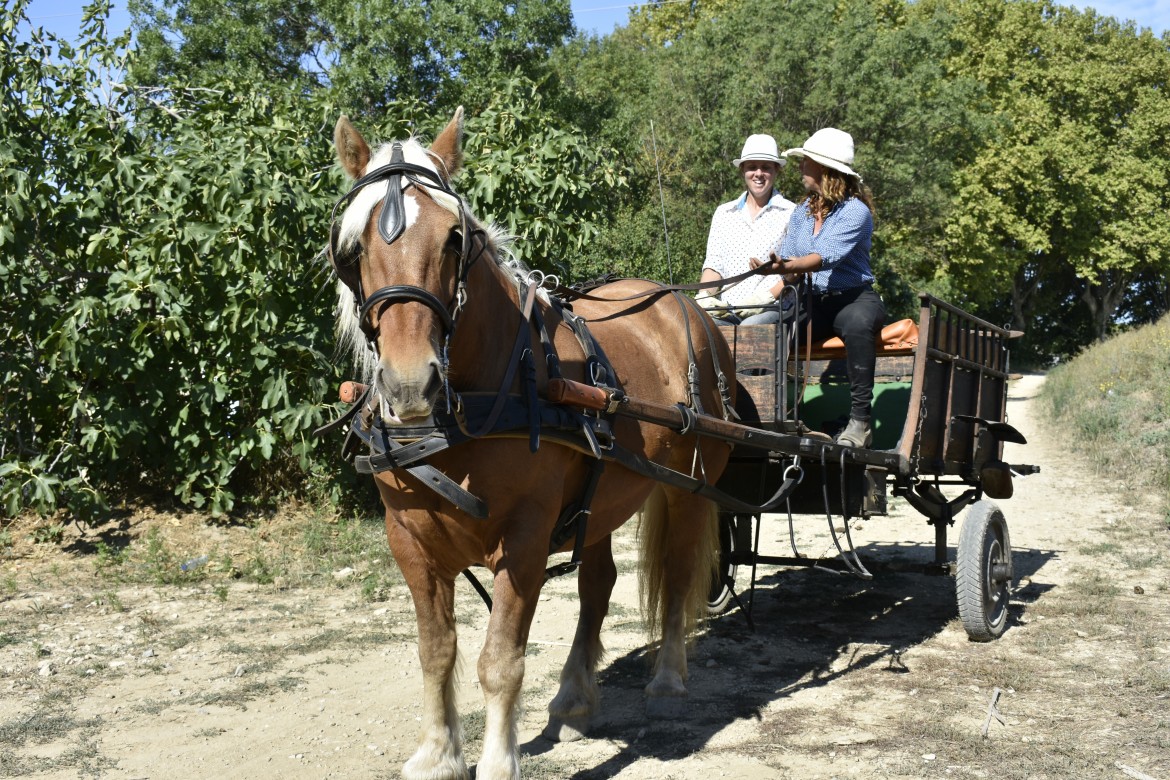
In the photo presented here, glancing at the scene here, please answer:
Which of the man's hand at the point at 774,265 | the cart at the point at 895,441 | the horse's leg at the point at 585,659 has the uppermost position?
the man's hand at the point at 774,265

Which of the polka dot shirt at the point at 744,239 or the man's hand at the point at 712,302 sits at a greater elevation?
the polka dot shirt at the point at 744,239

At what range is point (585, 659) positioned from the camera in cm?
468

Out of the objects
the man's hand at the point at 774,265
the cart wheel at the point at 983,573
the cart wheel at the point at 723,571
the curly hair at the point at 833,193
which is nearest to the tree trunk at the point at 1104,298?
the cart wheel at the point at 983,573

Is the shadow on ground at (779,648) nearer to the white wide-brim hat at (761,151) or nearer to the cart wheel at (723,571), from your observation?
the cart wheel at (723,571)

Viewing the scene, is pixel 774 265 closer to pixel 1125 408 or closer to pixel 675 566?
pixel 675 566

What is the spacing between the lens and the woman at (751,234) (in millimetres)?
5953

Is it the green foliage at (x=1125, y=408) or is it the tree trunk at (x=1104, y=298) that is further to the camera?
the tree trunk at (x=1104, y=298)

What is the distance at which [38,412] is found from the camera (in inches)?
301

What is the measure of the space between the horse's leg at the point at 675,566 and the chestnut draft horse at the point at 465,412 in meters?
0.52

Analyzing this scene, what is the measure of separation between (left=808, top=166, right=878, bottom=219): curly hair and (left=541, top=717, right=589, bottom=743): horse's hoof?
2907 millimetres

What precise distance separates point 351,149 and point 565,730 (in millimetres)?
2560

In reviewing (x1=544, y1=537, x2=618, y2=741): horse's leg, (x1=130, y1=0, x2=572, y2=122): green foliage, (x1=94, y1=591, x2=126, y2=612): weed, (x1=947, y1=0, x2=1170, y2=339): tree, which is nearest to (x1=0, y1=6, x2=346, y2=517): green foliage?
(x1=94, y1=591, x2=126, y2=612): weed

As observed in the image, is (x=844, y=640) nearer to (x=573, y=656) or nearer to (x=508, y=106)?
(x=573, y=656)

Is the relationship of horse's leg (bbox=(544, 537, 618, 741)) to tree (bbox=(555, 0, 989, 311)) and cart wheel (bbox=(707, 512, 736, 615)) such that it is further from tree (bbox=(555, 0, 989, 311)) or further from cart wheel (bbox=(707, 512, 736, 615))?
tree (bbox=(555, 0, 989, 311))
